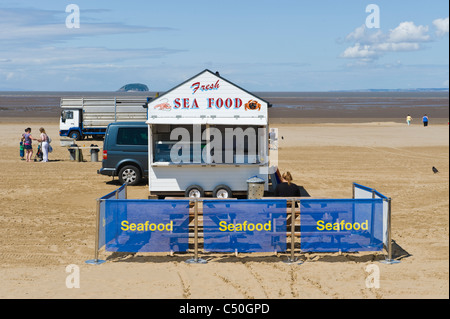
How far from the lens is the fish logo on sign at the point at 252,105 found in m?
16.2

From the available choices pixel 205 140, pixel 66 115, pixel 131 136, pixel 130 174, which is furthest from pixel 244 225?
pixel 66 115

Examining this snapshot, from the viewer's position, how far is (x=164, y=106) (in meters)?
16.2

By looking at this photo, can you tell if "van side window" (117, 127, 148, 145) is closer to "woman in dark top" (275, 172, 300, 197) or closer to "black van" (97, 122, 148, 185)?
"black van" (97, 122, 148, 185)

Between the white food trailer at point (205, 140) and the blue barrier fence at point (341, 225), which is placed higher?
the white food trailer at point (205, 140)

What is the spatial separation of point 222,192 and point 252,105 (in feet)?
8.17

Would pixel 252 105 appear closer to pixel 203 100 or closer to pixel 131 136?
pixel 203 100

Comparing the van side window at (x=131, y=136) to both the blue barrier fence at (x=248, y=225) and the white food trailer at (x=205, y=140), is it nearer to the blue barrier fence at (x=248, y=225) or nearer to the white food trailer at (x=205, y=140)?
the white food trailer at (x=205, y=140)

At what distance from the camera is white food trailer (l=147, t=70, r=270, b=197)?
16125mm

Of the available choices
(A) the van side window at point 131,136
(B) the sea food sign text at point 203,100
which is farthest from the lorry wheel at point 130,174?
(B) the sea food sign text at point 203,100

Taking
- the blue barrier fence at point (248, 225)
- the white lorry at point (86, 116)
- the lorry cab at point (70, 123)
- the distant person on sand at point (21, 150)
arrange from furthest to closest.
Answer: the lorry cab at point (70, 123) < the white lorry at point (86, 116) < the distant person on sand at point (21, 150) < the blue barrier fence at point (248, 225)

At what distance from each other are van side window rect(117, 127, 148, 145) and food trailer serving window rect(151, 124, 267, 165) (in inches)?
120

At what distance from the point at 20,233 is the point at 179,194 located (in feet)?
15.0

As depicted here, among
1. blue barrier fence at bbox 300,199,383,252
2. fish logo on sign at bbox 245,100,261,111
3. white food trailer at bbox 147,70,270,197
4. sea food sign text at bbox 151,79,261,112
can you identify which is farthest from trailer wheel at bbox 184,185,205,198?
blue barrier fence at bbox 300,199,383,252

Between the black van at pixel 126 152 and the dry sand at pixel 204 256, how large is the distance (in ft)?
1.83
